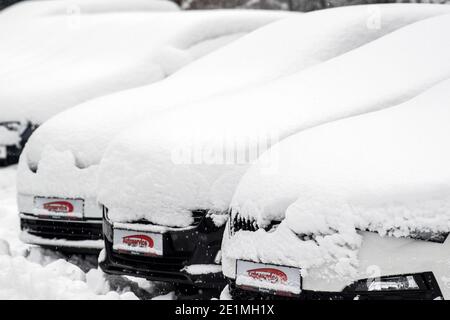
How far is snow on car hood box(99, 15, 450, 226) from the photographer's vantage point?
3.65 m

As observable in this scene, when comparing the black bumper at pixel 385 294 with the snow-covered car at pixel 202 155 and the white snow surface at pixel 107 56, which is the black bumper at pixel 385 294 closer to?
the snow-covered car at pixel 202 155

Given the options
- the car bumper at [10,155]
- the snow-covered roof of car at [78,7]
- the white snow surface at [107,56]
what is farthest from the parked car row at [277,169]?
the snow-covered roof of car at [78,7]

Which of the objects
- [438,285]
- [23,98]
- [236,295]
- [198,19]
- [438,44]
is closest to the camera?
[438,285]

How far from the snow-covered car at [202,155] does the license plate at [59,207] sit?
0.57 metres

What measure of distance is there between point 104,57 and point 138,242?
419 centimetres

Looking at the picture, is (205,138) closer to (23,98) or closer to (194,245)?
(194,245)

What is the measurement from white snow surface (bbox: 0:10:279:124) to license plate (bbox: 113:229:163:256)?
3.15 meters

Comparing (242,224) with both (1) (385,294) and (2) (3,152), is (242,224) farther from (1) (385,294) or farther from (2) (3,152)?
(2) (3,152)

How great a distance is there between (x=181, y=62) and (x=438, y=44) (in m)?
3.29

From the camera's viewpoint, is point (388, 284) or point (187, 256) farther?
point (187, 256)

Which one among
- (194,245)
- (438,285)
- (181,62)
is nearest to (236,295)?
(194,245)

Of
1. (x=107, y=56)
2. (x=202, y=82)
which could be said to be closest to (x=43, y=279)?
→ (x=202, y=82)

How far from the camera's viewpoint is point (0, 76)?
7844 millimetres

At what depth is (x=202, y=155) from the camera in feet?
12.1
